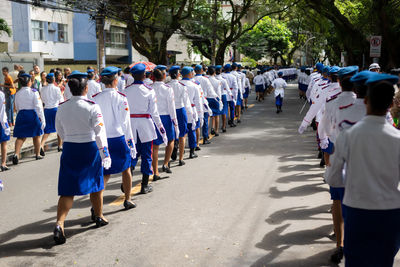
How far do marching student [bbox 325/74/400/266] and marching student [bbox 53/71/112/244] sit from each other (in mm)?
2885

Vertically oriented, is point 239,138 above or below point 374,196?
below

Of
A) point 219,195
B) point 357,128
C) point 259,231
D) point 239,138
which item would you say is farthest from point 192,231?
point 239,138

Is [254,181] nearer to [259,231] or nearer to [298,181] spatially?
[298,181]

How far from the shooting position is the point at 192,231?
5.58 m

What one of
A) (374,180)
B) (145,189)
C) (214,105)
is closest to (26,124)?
(145,189)

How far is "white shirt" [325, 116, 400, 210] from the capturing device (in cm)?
315

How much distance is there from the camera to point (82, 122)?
5.27 meters

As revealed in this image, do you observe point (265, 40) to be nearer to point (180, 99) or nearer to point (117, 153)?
point (180, 99)

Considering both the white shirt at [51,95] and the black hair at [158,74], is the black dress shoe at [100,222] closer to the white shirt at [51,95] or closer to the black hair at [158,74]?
the black hair at [158,74]

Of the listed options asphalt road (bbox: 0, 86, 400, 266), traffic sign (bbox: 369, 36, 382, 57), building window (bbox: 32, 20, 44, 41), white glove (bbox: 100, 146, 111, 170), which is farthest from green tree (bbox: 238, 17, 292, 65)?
white glove (bbox: 100, 146, 111, 170)

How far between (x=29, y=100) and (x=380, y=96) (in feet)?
27.7

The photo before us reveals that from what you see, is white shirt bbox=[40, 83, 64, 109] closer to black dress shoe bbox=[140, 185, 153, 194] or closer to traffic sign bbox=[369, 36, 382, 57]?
black dress shoe bbox=[140, 185, 153, 194]

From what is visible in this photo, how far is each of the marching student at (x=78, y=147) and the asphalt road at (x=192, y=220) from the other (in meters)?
0.57

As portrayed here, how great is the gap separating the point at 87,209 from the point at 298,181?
3.59m
